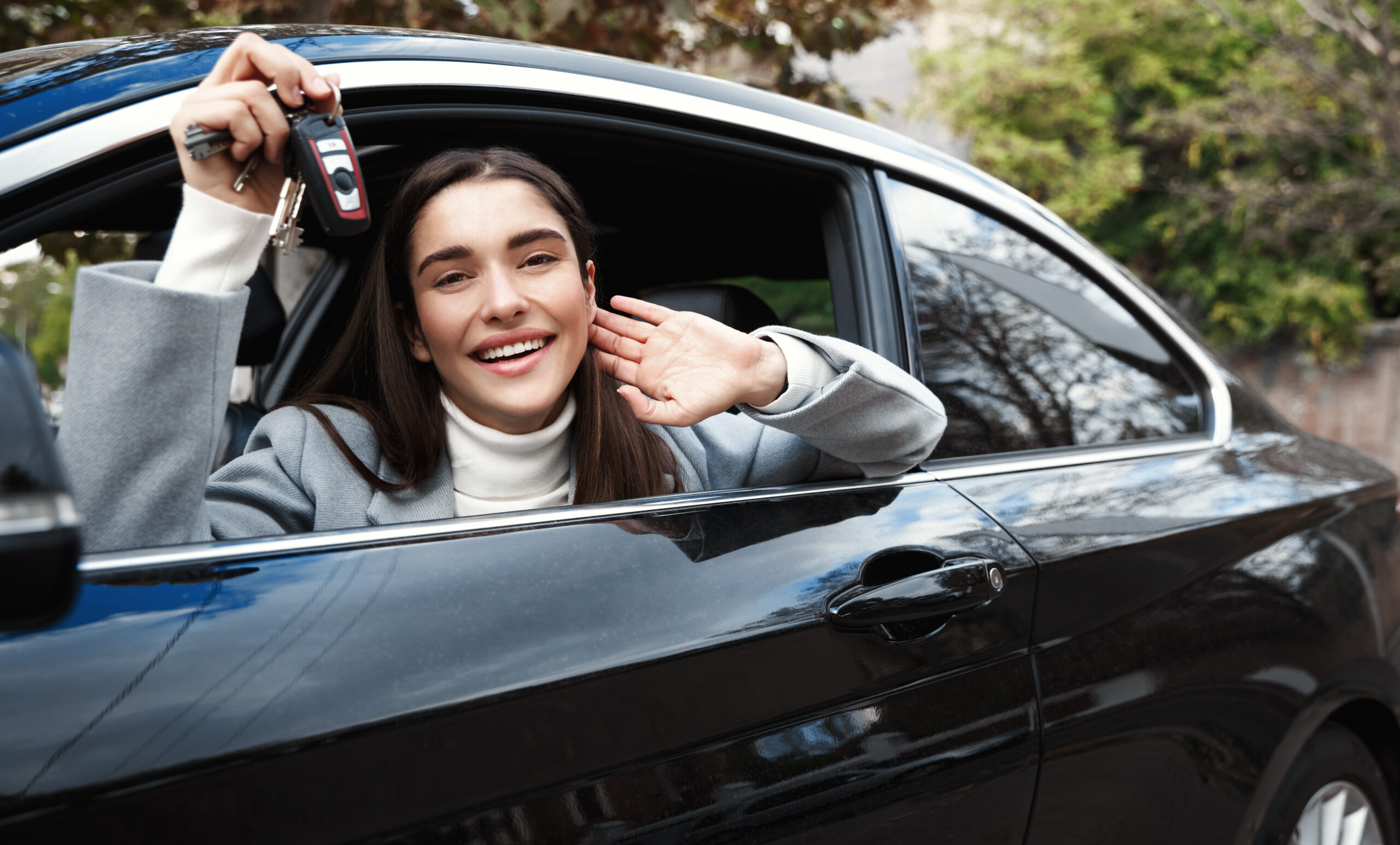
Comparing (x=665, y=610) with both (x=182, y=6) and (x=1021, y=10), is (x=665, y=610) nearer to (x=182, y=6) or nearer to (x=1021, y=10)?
(x=182, y=6)

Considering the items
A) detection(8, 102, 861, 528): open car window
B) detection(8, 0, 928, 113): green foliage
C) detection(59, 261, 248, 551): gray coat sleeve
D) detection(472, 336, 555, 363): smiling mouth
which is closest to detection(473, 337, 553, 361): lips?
detection(472, 336, 555, 363): smiling mouth

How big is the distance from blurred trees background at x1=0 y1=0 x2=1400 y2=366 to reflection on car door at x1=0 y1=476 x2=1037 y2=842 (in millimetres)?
11484

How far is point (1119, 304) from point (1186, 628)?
726mm

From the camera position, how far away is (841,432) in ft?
5.19

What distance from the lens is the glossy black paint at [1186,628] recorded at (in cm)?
161

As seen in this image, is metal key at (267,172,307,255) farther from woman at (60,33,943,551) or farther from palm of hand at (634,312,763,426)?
palm of hand at (634,312,763,426)

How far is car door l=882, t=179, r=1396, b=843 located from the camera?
5.36 ft

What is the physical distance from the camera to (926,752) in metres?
1.39

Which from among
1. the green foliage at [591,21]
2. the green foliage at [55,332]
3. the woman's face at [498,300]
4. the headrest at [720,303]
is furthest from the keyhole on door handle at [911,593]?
the green foliage at [591,21]

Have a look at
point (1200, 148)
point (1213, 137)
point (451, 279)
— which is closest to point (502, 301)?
point (451, 279)

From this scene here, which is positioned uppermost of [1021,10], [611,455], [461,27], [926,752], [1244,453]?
[1021,10]

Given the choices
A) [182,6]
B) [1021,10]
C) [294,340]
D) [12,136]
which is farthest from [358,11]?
[1021,10]

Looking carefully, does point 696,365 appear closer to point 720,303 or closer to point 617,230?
point 720,303

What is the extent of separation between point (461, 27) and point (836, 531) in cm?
358
